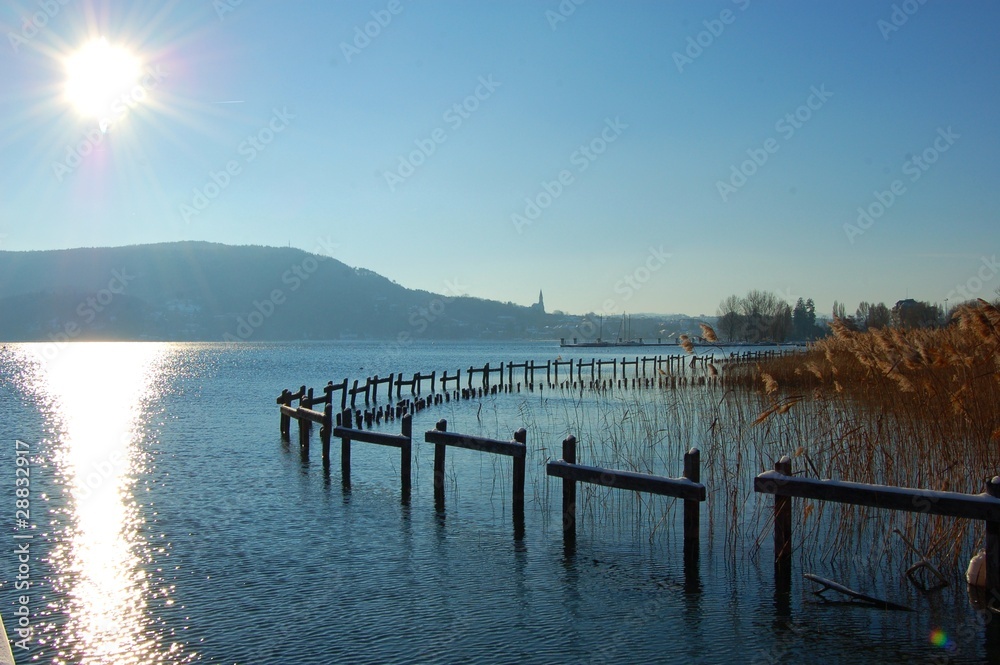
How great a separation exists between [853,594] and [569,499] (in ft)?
12.8

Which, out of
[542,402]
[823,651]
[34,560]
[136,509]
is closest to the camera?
[823,651]

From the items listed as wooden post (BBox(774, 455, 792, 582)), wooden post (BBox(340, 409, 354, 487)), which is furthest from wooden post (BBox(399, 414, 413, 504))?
wooden post (BBox(774, 455, 792, 582))

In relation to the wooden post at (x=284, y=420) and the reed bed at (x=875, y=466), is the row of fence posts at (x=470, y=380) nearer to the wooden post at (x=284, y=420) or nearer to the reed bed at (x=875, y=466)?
the wooden post at (x=284, y=420)

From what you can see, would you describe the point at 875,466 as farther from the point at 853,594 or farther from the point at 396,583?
the point at 396,583

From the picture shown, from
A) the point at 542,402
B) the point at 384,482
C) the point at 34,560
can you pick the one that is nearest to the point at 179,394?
the point at 542,402

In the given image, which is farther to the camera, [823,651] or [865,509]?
[865,509]

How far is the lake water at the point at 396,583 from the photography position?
727cm

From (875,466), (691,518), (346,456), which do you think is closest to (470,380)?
(346,456)

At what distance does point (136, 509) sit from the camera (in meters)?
13.3

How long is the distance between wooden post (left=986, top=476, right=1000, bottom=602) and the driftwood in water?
0.79 m

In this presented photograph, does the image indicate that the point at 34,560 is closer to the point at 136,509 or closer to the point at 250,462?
the point at 136,509

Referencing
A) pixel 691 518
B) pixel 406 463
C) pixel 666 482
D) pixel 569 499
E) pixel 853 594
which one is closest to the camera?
pixel 853 594

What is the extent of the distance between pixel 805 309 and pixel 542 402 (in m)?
119

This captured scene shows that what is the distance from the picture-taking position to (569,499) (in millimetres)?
11156
